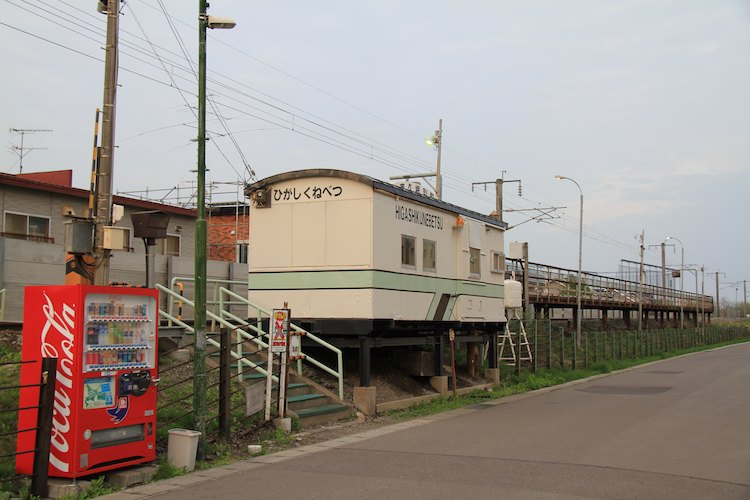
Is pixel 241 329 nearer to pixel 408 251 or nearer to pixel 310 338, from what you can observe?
pixel 310 338

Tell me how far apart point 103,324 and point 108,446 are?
4.72ft

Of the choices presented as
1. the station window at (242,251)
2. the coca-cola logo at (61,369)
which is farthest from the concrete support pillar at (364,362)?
the station window at (242,251)

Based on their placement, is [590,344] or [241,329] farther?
[590,344]

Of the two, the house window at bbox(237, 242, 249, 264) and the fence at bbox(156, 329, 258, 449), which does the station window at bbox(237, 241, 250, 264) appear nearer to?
the house window at bbox(237, 242, 249, 264)

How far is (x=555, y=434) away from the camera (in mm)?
12680

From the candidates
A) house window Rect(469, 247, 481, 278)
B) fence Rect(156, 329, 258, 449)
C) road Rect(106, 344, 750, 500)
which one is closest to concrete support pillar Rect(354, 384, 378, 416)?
road Rect(106, 344, 750, 500)

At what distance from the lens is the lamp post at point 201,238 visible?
1016 centimetres

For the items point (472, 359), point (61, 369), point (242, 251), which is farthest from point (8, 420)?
point (242, 251)

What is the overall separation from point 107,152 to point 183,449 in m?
5.41

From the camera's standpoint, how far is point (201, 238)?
409 inches

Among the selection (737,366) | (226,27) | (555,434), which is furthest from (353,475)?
(737,366)

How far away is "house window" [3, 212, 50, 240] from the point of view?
21.3m

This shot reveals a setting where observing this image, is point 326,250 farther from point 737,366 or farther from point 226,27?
point 737,366

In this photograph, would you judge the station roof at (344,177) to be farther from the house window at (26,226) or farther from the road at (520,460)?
the house window at (26,226)
